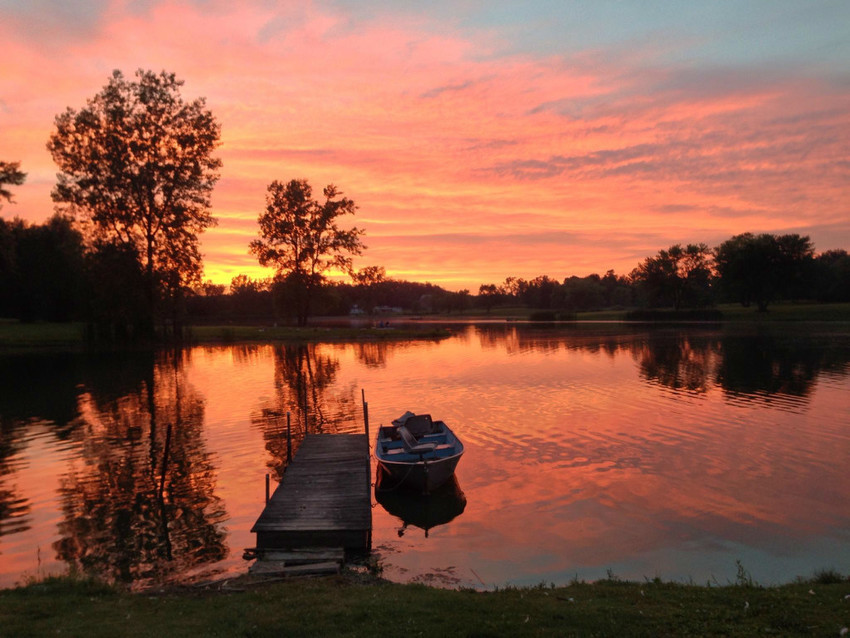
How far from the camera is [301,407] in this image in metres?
36.7

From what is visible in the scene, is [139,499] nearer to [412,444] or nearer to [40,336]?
[412,444]

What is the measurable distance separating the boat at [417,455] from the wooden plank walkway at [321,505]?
0.91 m

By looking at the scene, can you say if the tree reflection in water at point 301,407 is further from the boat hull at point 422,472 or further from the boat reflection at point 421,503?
the boat hull at point 422,472

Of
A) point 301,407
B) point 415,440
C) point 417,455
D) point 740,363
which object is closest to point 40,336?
point 301,407

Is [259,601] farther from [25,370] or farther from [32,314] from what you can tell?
[32,314]

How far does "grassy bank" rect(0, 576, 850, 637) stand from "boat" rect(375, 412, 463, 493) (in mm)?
8241

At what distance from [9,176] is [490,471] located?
71147mm

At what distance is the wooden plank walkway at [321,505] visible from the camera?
15492 mm

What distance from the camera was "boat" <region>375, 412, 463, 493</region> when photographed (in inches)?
803

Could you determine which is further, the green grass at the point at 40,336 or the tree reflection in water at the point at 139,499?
the green grass at the point at 40,336

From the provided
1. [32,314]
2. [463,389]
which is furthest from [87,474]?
[32,314]

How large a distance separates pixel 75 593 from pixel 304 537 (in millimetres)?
5411

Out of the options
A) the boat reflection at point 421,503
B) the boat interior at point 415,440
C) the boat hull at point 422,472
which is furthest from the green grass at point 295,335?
the boat hull at point 422,472

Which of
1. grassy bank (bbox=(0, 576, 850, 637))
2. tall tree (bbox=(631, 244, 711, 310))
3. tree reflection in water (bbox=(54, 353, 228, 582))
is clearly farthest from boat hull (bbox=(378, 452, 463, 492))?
tall tree (bbox=(631, 244, 711, 310))
